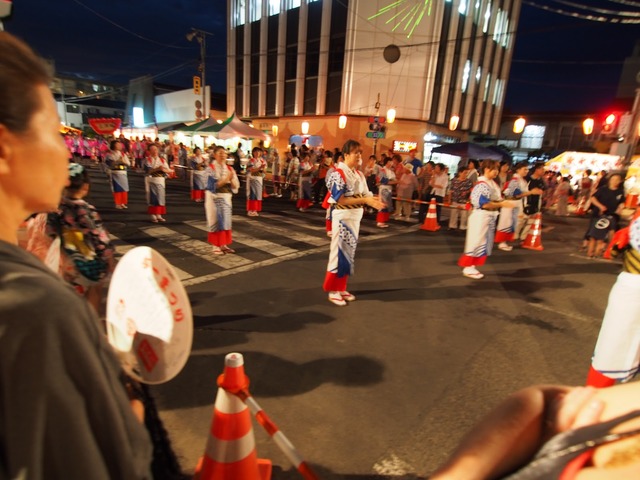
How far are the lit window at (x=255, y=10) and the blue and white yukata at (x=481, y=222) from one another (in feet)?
A: 91.4

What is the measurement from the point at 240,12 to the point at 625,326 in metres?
33.7

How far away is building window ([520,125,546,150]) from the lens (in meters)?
37.0

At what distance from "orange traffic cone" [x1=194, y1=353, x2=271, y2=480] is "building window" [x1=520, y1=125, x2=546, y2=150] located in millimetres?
43640

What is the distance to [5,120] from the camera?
725 millimetres

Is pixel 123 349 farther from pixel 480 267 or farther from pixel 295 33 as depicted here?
pixel 295 33

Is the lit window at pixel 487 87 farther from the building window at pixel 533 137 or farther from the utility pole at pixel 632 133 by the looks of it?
the utility pole at pixel 632 133

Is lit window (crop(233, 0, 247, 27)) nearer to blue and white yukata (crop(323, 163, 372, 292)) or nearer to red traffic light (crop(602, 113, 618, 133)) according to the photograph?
red traffic light (crop(602, 113, 618, 133))

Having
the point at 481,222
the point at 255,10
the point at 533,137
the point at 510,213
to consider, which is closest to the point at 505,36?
the point at 533,137

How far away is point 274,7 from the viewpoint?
1037 inches

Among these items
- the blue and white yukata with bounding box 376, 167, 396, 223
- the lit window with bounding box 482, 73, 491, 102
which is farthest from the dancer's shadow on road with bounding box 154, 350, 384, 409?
the lit window with bounding box 482, 73, 491, 102

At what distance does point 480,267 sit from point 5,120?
769 centimetres

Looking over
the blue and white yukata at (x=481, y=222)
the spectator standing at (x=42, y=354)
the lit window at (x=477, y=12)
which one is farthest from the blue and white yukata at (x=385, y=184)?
the lit window at (x=477, y=12)

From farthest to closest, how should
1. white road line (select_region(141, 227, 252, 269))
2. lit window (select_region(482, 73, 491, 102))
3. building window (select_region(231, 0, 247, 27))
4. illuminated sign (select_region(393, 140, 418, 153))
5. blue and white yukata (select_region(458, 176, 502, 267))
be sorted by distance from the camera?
lit window (select_region(482, 73, 491, 102))
building window (select_region(231, 0, 247, 27))
illuminated sign (select_region(393, 140, 418, 153))
white road line (select_region(141, 227, 252, 269))
blue and white yukata (select_region(458, 176, 502, 267))

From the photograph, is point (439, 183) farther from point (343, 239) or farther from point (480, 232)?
point (343, 239)
